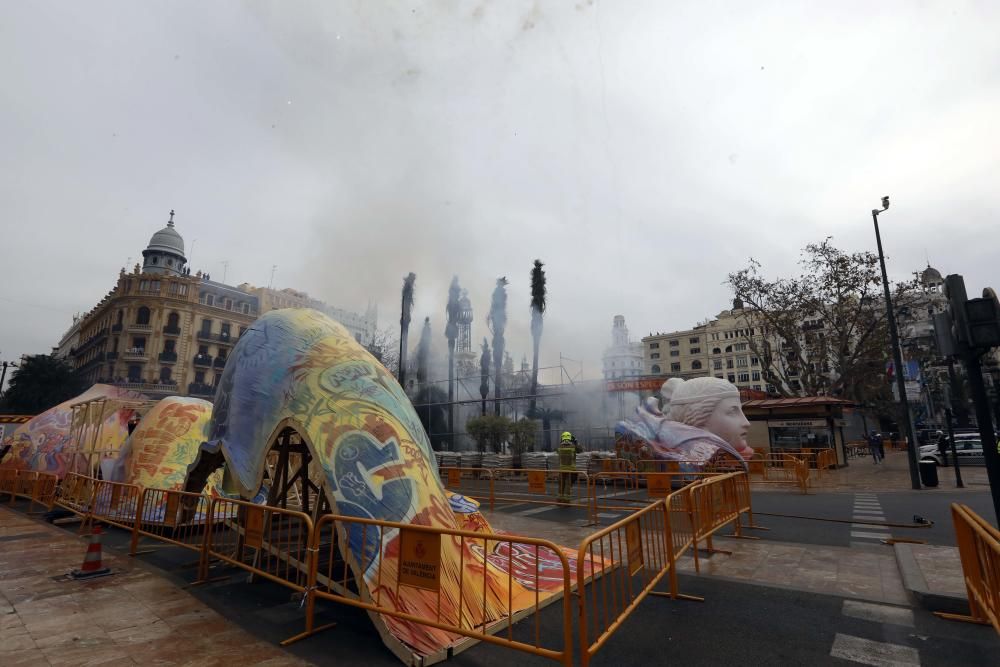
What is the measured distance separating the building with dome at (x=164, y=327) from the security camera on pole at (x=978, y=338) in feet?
137

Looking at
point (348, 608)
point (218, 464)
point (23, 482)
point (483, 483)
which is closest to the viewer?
point (348, 608)

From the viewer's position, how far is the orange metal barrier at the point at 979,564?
12.0ft

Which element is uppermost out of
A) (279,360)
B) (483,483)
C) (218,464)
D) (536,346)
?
(536,346)

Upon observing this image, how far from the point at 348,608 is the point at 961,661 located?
5.65 metres

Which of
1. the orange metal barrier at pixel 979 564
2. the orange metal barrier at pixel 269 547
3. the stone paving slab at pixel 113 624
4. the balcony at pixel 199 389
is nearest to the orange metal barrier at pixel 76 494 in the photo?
the stone paving slab at pixel 113 624

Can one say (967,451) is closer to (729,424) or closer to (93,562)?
(729,424)

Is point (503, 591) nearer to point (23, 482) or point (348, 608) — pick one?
point (348, 608)

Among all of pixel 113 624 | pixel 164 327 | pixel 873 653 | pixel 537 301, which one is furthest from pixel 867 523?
pixel 164 327

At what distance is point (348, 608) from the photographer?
5.44 m

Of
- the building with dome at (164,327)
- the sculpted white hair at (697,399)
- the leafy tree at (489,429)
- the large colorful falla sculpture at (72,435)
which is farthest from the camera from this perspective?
the building with dome at (164,327)

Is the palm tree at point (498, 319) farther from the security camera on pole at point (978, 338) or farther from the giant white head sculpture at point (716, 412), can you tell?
the security camera on pole at point (978, 338)

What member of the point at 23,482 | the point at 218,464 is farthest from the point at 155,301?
the point at 218,464

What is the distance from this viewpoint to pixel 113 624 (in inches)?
197

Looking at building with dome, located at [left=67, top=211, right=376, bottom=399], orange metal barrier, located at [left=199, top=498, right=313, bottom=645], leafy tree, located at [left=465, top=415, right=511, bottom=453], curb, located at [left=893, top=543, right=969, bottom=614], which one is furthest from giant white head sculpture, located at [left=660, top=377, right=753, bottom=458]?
building with dome, located at [left=67, top=211, right=376, bottom=399]
